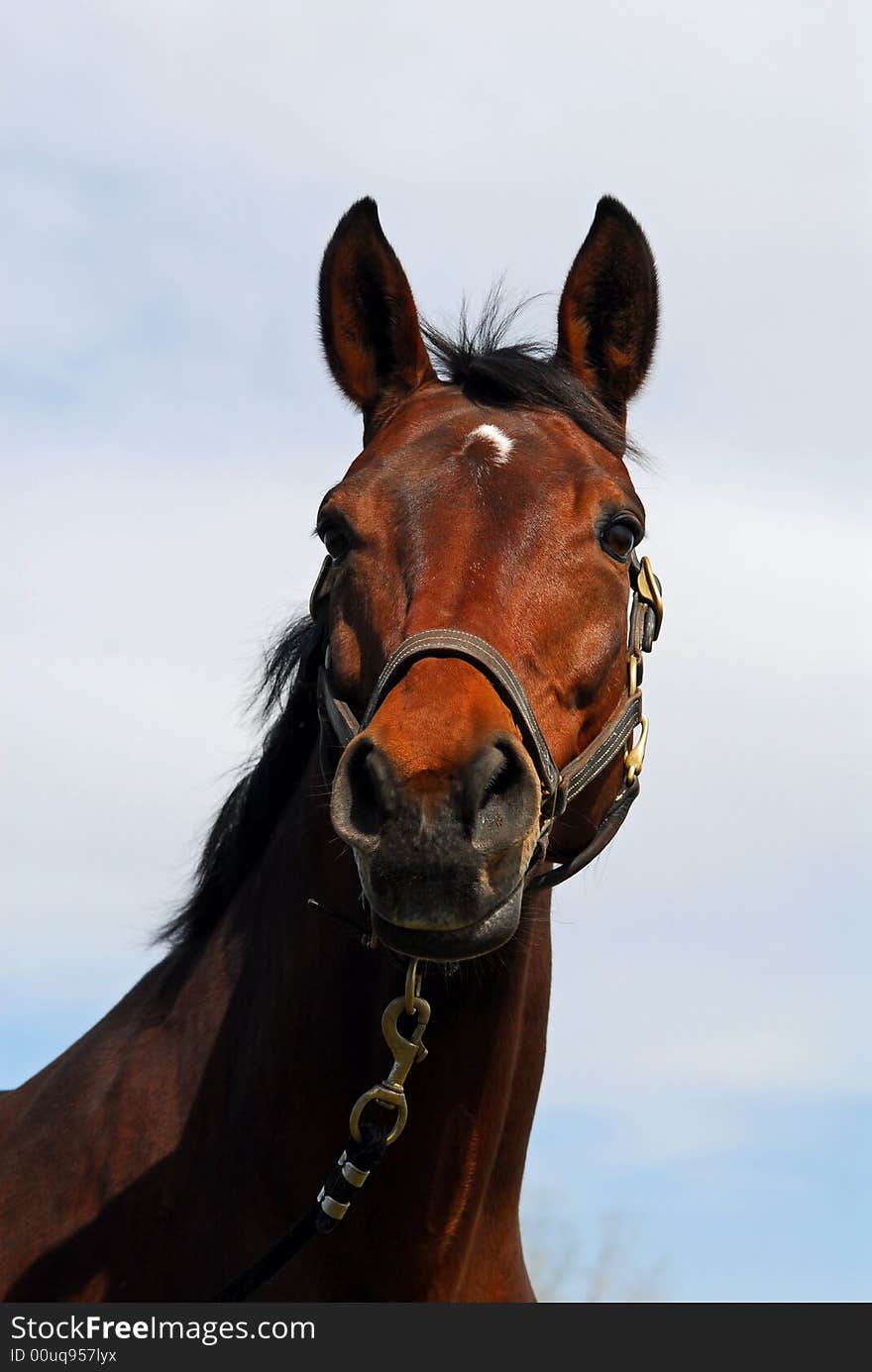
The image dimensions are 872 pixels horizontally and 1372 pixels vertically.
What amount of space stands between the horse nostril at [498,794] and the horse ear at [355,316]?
2058mm

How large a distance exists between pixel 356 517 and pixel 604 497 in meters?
0.76

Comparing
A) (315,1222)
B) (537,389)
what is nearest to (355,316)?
(537,389)

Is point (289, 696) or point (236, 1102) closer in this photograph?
point (236, 1102)

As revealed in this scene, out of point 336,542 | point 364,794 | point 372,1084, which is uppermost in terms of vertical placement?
point 336,542

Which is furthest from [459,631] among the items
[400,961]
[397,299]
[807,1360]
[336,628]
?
[807,1360]

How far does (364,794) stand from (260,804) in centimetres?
162

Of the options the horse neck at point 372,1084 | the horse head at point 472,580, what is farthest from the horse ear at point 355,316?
the horse neck at point 372,1084

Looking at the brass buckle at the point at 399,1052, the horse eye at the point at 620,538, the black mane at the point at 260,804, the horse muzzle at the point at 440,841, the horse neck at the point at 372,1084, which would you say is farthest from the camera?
the black mane at the point at 260,804

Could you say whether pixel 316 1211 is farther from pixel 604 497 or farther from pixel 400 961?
pixel 604 497

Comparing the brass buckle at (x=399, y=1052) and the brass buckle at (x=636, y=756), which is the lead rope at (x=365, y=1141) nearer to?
the brass buckle at (x=399, y=1052)

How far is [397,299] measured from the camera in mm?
5672

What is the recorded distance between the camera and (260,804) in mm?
5555

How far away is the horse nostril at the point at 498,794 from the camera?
3877mm

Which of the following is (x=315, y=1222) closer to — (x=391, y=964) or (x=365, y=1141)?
(x=365, y=1141)
